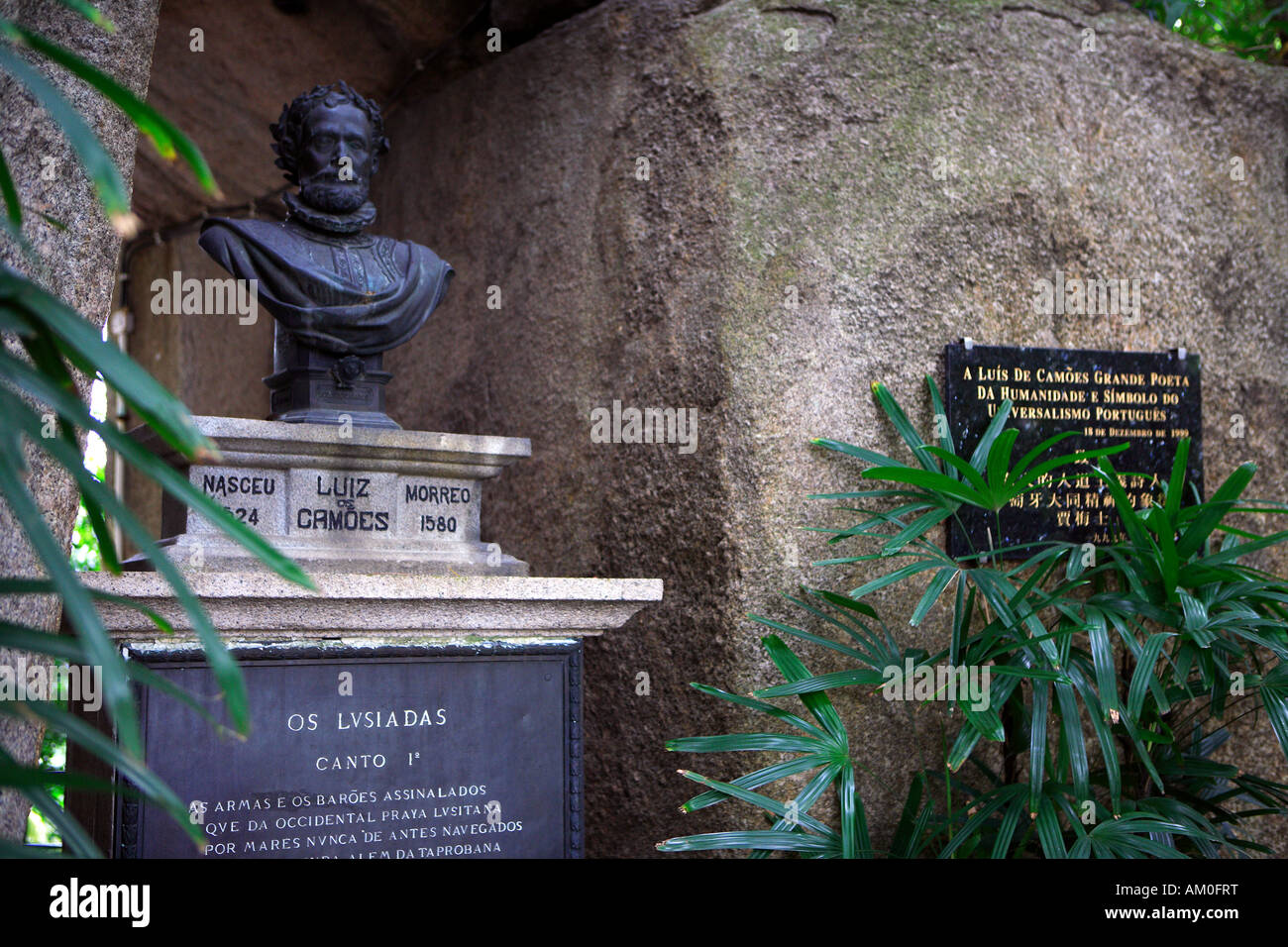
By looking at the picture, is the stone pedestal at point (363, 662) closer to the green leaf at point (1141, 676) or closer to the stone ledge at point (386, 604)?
the stone ledge at point (386, 604)

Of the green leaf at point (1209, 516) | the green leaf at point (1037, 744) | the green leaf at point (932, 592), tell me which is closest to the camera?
the green leaf at point (1037, 744)

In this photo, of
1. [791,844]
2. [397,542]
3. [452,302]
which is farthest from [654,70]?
[791,844]

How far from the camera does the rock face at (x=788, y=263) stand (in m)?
3.33

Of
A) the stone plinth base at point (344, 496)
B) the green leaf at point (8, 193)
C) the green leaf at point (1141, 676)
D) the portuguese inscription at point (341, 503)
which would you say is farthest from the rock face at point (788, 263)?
the green leaf at point (8, 193)

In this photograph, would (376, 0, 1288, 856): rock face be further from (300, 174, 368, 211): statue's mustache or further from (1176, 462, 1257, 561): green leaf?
(300, 174, 368, 211): statue's mustache

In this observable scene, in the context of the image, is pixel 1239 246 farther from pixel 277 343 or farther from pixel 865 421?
pixel 277 343

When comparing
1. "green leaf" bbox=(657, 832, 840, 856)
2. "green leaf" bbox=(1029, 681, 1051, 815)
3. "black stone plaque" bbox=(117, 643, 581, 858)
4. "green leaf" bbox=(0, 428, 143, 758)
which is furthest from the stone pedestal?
"green leaf" bbox=(0, 428, 143, 758)

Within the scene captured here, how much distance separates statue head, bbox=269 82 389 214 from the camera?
9.51 feet

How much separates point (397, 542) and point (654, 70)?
1712 millimetres

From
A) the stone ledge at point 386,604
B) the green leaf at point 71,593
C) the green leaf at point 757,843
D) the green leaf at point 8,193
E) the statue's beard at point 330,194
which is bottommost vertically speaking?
the green leaf at point 757,843

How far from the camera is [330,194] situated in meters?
2.93

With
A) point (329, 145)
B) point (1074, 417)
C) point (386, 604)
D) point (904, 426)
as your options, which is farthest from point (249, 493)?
point (1074, 417)

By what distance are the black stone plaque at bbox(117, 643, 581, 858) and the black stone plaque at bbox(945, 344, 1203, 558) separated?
4.47ft

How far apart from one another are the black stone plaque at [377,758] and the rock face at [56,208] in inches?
11.5
